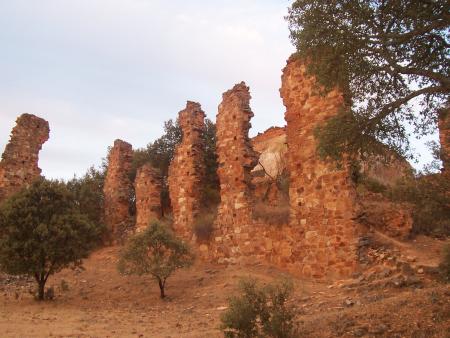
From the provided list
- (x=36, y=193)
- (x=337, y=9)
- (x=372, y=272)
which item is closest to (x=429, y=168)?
(x=372, y=272)

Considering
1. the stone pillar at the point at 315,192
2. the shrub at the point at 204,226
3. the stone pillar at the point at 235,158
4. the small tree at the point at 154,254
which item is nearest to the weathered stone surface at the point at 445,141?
the stone pillar at the point at 315,192

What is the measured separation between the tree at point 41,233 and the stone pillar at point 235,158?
4.73 metres

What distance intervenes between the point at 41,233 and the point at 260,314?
31.6 ft

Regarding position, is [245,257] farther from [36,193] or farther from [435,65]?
[435,65]

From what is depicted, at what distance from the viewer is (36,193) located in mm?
16047

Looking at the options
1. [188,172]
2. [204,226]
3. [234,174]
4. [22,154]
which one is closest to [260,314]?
[234,174]

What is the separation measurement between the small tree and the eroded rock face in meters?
10.2

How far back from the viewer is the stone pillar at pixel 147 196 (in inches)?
834

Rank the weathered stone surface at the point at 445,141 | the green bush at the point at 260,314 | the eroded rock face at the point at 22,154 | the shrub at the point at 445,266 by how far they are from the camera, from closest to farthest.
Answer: the green bush at the point at 260,314, the weathered stone surface at the point at 445,141, the shrub at the point at 445,266, the eroded rock face at the point at 22,154

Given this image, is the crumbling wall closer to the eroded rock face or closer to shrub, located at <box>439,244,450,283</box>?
shrub, located at <box>439,244,450,283</box>

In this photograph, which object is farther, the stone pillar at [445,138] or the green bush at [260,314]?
the stone pillar at [445,138]

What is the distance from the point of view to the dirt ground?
7688 millimetres

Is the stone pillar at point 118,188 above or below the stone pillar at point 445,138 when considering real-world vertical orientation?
above

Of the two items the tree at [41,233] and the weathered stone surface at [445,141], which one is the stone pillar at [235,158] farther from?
the weathered stone surface at [445,141]
